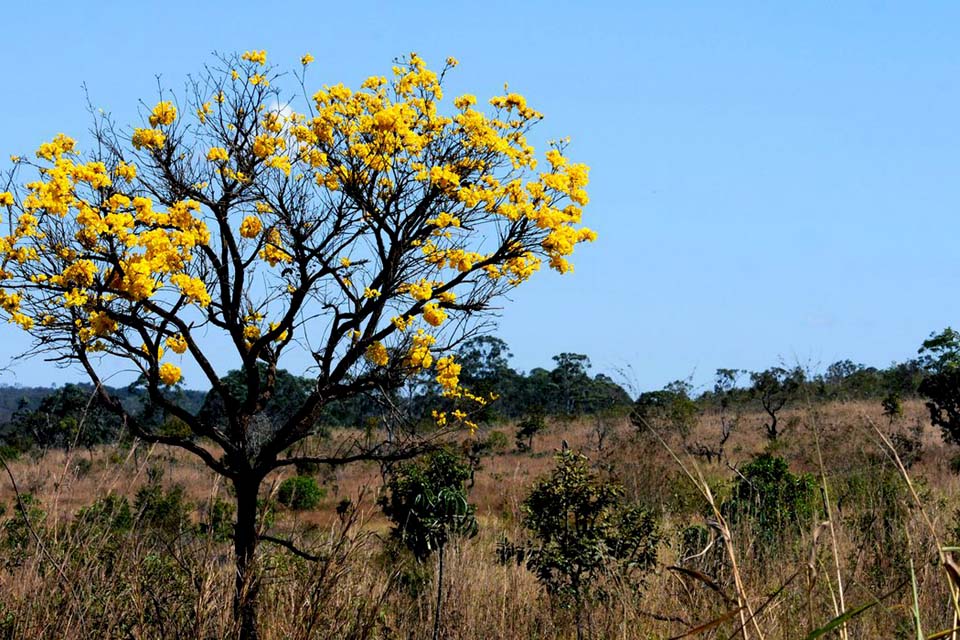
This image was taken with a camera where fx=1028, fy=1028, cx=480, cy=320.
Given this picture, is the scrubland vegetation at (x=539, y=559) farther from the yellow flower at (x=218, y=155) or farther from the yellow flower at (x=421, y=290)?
the yellow flower at (x=218, y=155)

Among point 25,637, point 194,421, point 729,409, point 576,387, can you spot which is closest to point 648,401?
point 729,409

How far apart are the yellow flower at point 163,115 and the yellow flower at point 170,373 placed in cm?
203

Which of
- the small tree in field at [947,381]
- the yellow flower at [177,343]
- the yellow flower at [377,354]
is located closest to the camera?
the yellow flower at [177,343]

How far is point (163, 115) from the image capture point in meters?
8.27

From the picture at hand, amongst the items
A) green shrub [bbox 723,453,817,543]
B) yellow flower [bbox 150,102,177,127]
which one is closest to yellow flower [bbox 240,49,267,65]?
yellow flower [bbox 150,102,177,127]

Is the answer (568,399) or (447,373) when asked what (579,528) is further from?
(568,399)

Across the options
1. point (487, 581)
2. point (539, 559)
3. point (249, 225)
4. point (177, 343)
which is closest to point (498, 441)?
point (249, 225)

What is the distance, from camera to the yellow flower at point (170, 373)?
761cm

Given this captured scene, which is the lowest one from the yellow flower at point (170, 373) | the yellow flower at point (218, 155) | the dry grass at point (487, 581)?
the dry grass at point (487, 581)

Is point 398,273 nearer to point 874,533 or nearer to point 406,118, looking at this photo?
point 406,118

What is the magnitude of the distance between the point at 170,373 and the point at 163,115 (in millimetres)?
2160

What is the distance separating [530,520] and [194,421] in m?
2.59

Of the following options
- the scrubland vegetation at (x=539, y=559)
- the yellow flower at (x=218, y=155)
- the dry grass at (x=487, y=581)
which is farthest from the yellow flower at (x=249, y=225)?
the dry grass at (x=487, y=581)

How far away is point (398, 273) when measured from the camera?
26.1 ft
